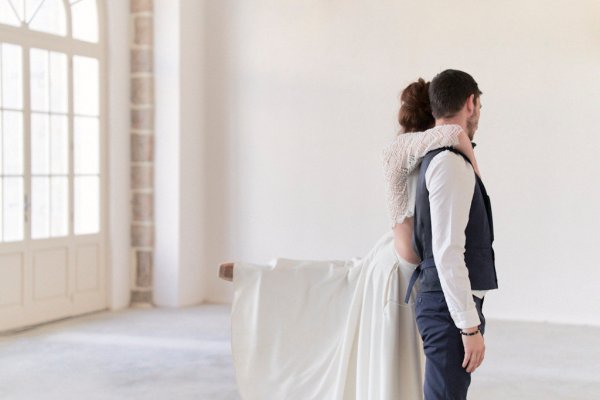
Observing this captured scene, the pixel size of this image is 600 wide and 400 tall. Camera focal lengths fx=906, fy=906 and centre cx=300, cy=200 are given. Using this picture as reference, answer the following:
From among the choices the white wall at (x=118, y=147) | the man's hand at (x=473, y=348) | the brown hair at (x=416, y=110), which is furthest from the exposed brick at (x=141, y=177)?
the man's hand at (x=473, y=348)

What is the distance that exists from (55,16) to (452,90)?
16.9 ft

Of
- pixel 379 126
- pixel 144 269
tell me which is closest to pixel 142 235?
pixel 144 269

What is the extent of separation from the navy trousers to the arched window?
4.68 m

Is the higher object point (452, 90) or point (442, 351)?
point (452, 90)

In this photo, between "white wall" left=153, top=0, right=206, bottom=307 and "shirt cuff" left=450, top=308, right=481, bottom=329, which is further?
"white wall" left=153, top=0, right=206, bottom=307

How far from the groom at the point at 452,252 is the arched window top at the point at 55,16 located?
4772 mm

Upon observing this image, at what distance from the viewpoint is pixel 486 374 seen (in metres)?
5.41

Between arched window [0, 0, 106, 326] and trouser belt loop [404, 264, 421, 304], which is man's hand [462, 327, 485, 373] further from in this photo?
arched window [0, 0, 106, 326]

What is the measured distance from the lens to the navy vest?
8.61 ft

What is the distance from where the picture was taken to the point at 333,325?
358 cm

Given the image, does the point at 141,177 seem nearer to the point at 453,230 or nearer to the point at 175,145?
the point at 175,145

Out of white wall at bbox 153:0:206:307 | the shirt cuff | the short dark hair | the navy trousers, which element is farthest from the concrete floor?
the short dark hair

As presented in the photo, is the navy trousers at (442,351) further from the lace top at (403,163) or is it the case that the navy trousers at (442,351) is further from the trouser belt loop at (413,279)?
the lace top at (403,163)

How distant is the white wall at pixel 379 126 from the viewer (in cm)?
684
